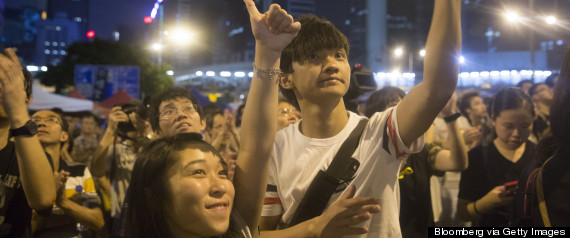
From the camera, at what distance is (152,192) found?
5.94 feet

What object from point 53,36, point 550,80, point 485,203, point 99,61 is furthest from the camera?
point 53,36

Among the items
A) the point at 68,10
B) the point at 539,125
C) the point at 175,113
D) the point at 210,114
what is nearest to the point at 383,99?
the point at 175,113

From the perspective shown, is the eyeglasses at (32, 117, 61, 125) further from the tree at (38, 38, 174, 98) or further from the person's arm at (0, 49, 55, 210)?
the tree at (38, 38, 174, 98)

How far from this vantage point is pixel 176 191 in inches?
68.5

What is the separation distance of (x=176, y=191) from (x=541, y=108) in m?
5.00

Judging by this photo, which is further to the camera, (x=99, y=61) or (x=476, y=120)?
(x=99, y=61)

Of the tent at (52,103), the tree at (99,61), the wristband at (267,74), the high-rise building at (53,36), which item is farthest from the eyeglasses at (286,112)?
the high-rise building at (53,36)

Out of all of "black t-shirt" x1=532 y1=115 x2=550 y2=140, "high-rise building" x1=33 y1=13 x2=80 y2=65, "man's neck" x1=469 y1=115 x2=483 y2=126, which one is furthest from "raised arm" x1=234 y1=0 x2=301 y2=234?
"high-rise building" x1=33 y1=13 x2=80 y2=65

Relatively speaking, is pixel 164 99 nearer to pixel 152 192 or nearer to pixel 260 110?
pixel 152 192

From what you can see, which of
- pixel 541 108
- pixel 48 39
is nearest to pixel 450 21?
pixel 541 108

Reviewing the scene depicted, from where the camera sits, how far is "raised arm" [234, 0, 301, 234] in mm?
1636

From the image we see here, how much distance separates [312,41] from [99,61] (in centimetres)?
3483

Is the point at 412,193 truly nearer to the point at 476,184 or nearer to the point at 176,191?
the point at 476,184

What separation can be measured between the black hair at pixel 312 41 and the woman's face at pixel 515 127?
1814mm
